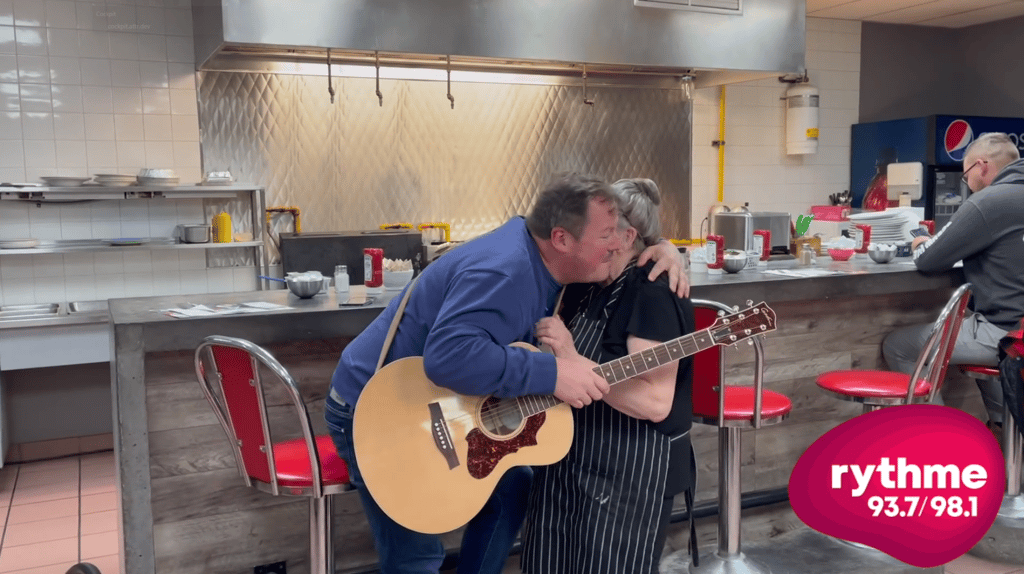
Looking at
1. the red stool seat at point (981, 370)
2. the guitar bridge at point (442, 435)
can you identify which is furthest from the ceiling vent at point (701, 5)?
the guitar bridge at point (442, 435)

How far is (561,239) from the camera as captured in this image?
2.08 m

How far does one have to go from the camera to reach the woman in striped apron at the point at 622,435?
2.16 metres

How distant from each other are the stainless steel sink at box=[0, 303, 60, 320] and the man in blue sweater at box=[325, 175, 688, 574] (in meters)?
3.30

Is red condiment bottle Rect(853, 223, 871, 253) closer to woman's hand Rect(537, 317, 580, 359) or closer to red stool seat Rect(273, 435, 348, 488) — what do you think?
woman's hand Rect(537, 317, 580, 359)

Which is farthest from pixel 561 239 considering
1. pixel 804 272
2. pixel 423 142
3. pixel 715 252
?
pixel 423 142

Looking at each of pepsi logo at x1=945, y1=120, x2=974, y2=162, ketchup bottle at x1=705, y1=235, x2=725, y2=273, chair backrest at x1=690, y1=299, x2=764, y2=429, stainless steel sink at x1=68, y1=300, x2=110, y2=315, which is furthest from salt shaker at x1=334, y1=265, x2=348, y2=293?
pepsi logo at x1=945, y1=120, x2=974, y2=162

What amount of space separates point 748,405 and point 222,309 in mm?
1724

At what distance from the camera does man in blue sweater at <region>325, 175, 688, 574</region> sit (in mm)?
1974

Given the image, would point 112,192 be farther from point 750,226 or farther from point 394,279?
point 750,226

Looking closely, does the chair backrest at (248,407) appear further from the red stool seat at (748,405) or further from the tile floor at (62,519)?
the red stool seat at (748,405)

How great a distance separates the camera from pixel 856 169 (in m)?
7.56

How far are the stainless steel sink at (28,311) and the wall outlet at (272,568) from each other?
2.75 metres

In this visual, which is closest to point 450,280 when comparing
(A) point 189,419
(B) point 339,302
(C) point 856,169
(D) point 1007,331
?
(B) point 339,302

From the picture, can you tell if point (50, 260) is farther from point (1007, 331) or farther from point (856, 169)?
point (856, 169)
